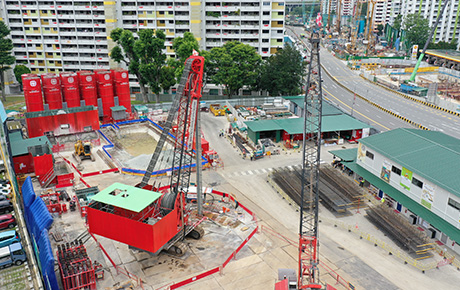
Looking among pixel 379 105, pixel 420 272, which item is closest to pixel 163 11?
pixel 379 105

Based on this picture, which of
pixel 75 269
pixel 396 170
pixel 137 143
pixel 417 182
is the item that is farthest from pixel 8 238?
pixel 417 182

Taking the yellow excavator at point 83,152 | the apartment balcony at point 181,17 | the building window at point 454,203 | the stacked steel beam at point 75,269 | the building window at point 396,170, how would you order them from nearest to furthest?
the stacked steel beam at point 75,269, the building window at point 454,203, the building window at point 396,170, the yellow excavator at point 83,152, the apartment balcony at point 181,17

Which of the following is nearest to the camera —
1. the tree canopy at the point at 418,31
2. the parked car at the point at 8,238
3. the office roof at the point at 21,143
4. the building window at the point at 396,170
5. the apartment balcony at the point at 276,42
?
the parked car at the point at 8,238

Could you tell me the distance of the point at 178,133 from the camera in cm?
4238

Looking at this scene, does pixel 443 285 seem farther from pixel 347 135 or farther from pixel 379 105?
pixel 379 105

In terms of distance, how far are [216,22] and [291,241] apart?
3098 inches

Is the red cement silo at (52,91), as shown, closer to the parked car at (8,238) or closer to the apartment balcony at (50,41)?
the apartment balcony at (50,41)

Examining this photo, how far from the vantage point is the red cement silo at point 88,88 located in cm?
7556

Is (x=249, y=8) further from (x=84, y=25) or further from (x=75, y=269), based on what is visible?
(x=75, y=269)

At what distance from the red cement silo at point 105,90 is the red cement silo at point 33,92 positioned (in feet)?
34.3

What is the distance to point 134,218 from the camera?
117 feet

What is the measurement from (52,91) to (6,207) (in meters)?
37.5

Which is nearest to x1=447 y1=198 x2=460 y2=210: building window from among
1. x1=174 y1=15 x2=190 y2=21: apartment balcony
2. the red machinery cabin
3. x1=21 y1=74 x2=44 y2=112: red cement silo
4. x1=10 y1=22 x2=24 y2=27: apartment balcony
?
the red machinery cabin

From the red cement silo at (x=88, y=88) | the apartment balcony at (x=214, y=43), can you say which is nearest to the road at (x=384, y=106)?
the apartment balcony at (x=214, y=43)
